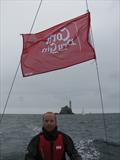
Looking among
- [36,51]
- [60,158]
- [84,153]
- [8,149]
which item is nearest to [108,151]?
[84,153]

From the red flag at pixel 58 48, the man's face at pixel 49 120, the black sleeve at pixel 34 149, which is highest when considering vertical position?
the red flag at pixel 58 48

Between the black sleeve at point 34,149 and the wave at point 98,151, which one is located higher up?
the wave at point 98,151

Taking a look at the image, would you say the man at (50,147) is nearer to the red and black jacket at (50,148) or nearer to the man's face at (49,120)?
Result: the red and black jacket at (50,148)

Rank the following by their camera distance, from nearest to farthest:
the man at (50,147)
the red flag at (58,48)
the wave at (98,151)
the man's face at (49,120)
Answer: the man's face at (49,120), the man at (50,147), the red flag at (58,48), the wave at (98,151)

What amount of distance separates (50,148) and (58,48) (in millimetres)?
2742

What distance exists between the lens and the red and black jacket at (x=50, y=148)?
6512mm

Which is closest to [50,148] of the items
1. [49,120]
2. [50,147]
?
[50,147]

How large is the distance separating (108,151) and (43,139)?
11.3m

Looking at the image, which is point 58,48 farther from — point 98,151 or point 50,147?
point 98,151

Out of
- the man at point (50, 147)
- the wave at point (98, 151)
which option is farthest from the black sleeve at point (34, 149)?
the wave at point (98, 151)

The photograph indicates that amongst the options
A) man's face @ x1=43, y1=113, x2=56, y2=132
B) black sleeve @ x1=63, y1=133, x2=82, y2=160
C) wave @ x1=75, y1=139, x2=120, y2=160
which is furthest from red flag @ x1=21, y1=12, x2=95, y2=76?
wave @ x1=75, y1=139, x2=120, y2=160

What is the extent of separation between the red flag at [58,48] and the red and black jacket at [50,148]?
8.04 ft

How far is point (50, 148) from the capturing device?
654 cm

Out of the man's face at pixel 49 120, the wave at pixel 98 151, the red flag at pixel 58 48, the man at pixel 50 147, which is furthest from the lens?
the wave at pixel 98 151
